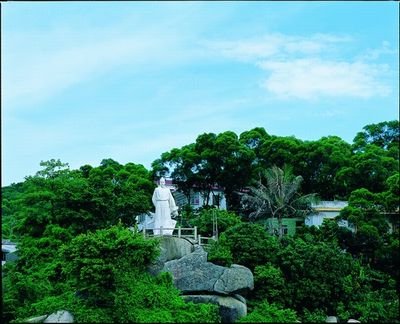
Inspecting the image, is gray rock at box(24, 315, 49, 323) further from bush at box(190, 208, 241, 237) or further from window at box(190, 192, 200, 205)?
window at box(190, 192, 200, 205)

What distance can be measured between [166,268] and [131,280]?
1822 millimetres

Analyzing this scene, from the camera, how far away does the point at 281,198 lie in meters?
28.1

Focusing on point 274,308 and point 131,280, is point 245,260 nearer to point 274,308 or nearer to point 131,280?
point 274,308

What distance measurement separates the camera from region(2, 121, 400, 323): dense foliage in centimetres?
1575

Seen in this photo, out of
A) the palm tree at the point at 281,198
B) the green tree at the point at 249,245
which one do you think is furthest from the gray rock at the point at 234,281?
the palm tree at the point at 281,198

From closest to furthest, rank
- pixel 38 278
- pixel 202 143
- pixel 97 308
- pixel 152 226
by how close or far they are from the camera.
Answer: pixel 97 308
pixel 38 278
pixel 152 226
pixel 202 143

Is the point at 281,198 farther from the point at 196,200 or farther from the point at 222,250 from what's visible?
the point at 196,200

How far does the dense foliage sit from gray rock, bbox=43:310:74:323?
23 cm

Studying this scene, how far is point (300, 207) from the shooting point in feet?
95.8

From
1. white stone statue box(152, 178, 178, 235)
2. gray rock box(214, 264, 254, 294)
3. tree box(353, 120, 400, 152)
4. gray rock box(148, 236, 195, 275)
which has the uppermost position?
tree box(353, 120, 400, 152)

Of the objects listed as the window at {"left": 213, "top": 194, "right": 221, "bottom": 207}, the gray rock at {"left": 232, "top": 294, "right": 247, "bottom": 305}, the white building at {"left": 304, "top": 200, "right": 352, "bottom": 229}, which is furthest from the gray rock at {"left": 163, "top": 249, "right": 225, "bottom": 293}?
the window at {"left": 213, "top": 194, "right": 221, "bottom": 207}

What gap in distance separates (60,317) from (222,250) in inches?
223

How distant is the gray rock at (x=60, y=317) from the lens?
49.9 feet

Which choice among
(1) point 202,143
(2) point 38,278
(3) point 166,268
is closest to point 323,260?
(3) point 166,268
